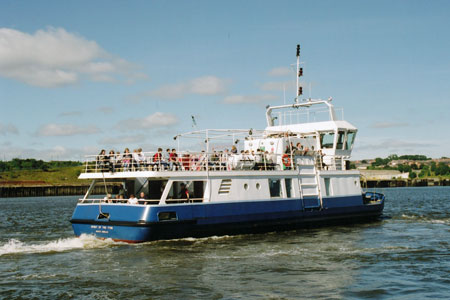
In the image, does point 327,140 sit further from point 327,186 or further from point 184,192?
point 184,192

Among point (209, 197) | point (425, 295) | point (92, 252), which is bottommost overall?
point (425, 295)

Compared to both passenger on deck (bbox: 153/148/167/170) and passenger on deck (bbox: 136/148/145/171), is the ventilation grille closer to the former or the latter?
passenger on deck (bbox: 153/148/167/170)

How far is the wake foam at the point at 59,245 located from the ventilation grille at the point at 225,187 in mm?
4851

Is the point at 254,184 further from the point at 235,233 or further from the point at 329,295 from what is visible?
the point at 329,295

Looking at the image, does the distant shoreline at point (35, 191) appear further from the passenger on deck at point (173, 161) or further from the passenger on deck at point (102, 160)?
the passenger on deck at point (173, 161)

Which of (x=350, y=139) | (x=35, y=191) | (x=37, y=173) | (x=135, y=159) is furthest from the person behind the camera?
(x=37, y=173)

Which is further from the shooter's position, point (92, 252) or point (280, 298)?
point (92, 252)

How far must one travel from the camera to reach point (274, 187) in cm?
2355

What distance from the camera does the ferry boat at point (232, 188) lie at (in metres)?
19.7

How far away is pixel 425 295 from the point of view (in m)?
12.5

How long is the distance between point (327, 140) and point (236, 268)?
563 inches

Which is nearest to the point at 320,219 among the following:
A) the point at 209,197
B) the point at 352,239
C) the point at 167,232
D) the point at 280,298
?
the point at 352,239

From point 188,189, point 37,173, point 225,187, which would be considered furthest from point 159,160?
point 37,173

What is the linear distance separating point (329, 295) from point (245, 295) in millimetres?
2126
